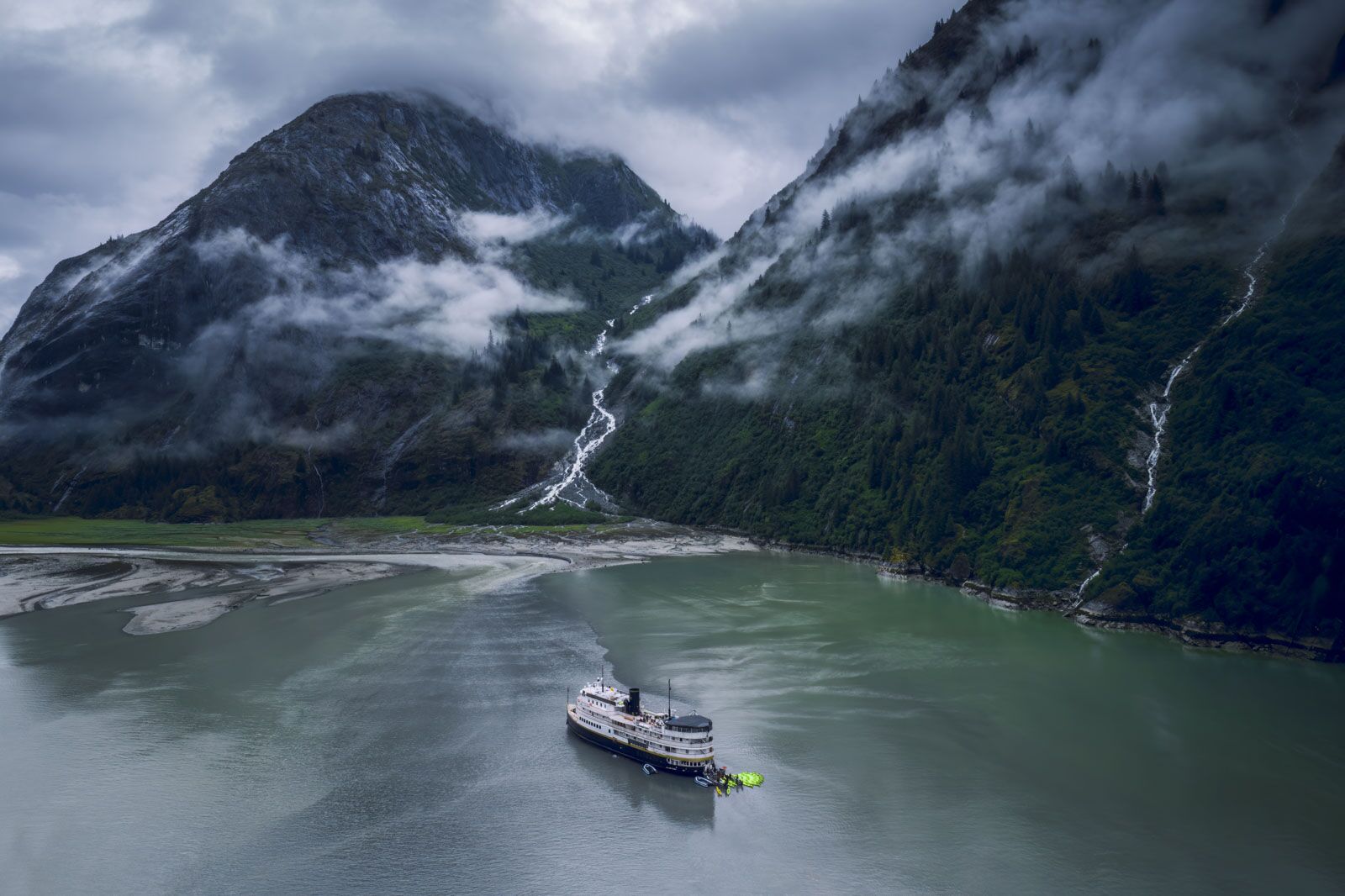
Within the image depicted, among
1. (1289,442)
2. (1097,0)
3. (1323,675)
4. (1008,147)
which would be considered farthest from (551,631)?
(1097,0)

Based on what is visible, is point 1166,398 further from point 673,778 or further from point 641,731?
point 673,778

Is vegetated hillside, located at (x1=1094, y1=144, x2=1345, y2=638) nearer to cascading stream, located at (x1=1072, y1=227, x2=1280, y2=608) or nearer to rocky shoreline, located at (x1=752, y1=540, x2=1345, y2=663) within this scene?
rocky shoreline, located at (x1=752, y1=540, x2=1345, y2=663)

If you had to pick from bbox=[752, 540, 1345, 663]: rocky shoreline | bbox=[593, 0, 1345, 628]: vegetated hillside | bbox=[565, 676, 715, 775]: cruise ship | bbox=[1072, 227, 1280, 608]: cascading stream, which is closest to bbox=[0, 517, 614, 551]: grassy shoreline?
bbox=[593, 0, 1345, 628]: vegetated hillside

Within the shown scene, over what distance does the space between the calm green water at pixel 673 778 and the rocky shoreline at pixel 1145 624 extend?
2.49m

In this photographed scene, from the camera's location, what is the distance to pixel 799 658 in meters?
74.1

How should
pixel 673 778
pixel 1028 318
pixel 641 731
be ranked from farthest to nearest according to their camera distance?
pixel 1028 318
pixel 641 731
pixel 673 778

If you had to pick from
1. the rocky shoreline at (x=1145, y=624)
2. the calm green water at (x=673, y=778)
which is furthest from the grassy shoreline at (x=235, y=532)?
the rocky shoreline at (x=1145, y=624)

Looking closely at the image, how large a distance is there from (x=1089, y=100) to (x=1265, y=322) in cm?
9371

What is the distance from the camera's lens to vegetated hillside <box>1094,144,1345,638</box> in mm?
72062

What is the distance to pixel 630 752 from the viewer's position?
5366cm

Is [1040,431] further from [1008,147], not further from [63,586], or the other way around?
[63,586]

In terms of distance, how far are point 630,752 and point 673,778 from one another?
3864 millimetres

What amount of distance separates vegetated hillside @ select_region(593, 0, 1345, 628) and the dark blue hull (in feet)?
182

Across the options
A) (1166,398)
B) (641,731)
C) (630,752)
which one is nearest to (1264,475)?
(1166,398)
